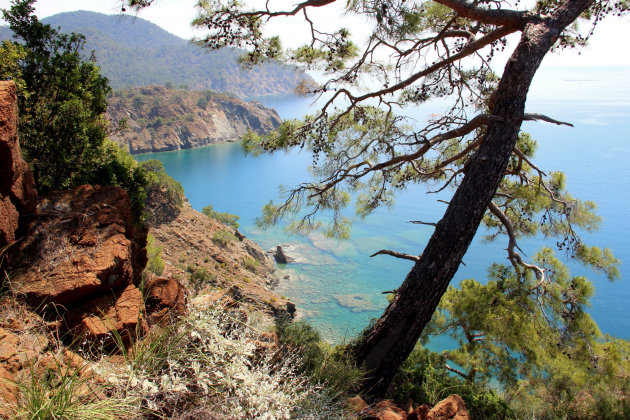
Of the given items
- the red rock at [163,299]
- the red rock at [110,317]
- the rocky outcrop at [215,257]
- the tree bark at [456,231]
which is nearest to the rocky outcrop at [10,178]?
the red rock at [110,317]

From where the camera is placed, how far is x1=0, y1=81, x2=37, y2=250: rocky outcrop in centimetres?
196

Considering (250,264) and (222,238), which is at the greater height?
(222,238)

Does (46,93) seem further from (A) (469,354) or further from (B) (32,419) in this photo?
(A) (469,354)

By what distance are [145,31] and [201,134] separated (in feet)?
474

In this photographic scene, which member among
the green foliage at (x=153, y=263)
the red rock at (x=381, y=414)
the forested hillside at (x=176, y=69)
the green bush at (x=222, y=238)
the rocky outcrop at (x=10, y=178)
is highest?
the forested hillside at (x=176, y=69)

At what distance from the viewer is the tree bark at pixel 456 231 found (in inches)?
105

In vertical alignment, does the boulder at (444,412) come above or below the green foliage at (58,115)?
below

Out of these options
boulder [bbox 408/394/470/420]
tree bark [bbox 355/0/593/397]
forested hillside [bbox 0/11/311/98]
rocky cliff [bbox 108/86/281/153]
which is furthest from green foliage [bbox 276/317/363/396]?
forested hillside [bbox 0/11/311/98]

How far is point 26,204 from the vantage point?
2225 mm

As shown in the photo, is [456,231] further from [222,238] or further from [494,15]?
[222,238]

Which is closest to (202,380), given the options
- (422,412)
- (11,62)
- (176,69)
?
(422,412)

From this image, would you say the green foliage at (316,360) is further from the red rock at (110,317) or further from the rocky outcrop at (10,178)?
the rocky outcrop at (10,178)

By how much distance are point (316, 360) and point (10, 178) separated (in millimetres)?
2048

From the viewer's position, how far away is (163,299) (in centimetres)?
240
